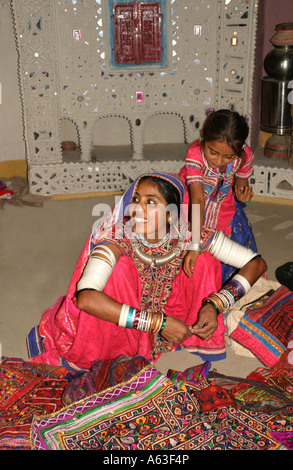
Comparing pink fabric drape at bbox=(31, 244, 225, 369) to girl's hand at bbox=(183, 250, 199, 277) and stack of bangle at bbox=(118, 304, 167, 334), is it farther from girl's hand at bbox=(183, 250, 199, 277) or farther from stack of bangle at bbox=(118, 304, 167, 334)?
stack of bangle at bbox=(118, 304, 167, 334)

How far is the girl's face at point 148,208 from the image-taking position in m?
3.33

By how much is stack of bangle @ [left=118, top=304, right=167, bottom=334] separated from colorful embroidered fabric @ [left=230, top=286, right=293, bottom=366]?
0.94m

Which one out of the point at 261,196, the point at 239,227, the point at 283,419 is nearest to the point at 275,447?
the point at 283,419

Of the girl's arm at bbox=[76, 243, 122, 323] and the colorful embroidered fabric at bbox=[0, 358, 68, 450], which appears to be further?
the girl's arm at bbox=[76, 243, 122, 323]

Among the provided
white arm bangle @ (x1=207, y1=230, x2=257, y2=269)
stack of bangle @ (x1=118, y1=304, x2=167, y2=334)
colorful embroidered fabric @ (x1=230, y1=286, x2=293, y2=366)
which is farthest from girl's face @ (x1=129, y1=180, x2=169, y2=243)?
colorful embroidered fabric @ (x1=230, y1=286, x2=293, y2=366)

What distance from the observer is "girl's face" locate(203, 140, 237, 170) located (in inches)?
156

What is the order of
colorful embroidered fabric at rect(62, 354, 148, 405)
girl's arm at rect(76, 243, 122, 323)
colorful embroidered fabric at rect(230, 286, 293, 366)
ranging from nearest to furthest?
girl's arm at rect(76, 243, 122, 323)
colorful embroidered fabric at rect(62, 354, 148, 405)
colorful embroidered fabric at rect(230, 286, 293, 366)

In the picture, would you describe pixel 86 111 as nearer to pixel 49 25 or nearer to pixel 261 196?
pixel 49 25

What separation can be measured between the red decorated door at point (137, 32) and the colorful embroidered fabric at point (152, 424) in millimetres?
4318

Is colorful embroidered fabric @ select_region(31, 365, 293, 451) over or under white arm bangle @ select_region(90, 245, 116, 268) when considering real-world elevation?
under

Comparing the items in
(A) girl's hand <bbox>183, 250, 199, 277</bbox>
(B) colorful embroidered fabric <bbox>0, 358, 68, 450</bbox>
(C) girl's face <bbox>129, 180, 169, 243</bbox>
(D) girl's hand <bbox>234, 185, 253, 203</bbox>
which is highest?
(C) girl's face <bbox>129, 180, 169, 243</bbox>

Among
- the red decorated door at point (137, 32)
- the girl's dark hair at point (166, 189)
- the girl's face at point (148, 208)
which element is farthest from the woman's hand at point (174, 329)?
the red decorated door at point (137, 32)

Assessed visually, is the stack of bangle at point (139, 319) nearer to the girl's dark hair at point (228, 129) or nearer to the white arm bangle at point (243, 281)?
the white arm bangle at point (243, 281)

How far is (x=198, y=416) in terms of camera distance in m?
2.91
